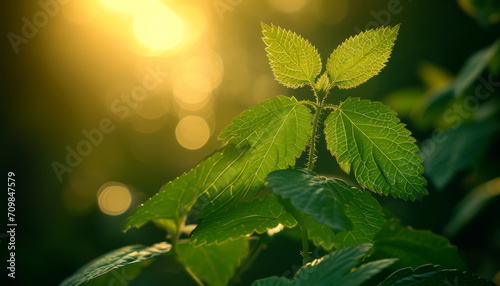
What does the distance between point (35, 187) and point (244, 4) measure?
9.52 ft

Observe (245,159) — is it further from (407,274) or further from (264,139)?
(407,274)

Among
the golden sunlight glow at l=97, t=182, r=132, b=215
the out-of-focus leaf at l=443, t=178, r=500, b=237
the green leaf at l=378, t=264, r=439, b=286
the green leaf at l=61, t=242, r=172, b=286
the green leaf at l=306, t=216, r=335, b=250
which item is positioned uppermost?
the golden sunlight glow at l=97, t=182, r=132, b=215

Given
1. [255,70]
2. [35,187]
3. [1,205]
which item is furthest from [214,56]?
[1,205]

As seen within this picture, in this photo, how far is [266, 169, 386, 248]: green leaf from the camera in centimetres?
50

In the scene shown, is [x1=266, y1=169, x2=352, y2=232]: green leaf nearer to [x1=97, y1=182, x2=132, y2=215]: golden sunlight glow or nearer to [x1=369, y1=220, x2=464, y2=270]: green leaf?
[x1=369, y1=220, x2=464, y2=270]: green leaf

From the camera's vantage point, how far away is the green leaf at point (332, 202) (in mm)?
504

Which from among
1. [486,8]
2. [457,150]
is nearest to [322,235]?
[457,150]

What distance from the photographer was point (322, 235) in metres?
0.74

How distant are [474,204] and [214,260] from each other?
110 cm

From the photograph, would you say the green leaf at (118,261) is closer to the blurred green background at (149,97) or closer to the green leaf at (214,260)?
the green leaf at (214,260)

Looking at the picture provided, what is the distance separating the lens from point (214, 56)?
4.14 meters

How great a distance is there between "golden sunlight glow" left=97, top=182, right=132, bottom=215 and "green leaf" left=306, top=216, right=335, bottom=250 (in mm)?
1926

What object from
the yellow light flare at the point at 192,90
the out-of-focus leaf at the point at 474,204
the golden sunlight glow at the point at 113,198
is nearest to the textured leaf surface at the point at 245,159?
the out-of-focus leaf at the point at 474,204

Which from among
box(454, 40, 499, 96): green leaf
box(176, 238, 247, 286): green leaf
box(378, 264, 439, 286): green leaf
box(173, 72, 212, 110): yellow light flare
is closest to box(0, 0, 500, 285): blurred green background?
box(173, 72, 212, 110): yellow light flare
